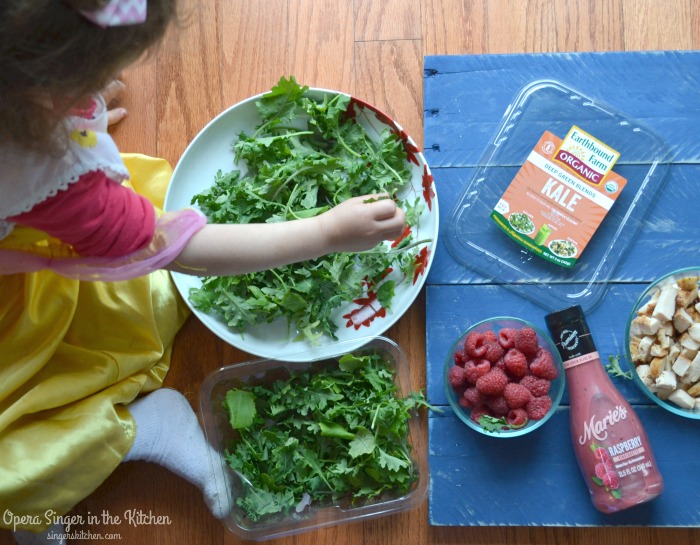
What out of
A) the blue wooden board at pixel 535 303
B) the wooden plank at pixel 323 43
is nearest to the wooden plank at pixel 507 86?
the blue wooden board at pixel 535 303

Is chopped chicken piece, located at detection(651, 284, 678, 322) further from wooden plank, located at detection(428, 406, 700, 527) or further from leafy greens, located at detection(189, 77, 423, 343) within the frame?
leafy greens, located at detection(189, 77, 423, 343)

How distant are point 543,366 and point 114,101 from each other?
0.76 m

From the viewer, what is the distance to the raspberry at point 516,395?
93 cm

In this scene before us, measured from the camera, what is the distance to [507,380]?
947mm

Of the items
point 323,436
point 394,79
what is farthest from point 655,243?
point 323,436

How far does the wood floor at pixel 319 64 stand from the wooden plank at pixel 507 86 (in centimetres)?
3

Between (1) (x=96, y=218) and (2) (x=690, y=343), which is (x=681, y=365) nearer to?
(2) (x=690, y=343)

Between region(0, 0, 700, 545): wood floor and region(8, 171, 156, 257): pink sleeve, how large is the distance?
32cm

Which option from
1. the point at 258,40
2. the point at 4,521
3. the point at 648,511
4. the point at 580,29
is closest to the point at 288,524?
the point at 4,521

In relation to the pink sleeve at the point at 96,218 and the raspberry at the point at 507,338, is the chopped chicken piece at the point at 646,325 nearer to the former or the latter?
the raspberry at the point at 507,338

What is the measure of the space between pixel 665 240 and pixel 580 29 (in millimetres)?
343

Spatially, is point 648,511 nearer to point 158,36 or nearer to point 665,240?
point 665,240

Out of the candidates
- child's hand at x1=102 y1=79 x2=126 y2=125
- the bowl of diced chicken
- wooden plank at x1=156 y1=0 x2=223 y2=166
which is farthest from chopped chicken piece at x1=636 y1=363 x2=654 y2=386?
child's hand at x1=102 y1=79 x2=126 y2=125

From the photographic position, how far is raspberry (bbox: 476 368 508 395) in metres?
0.93
